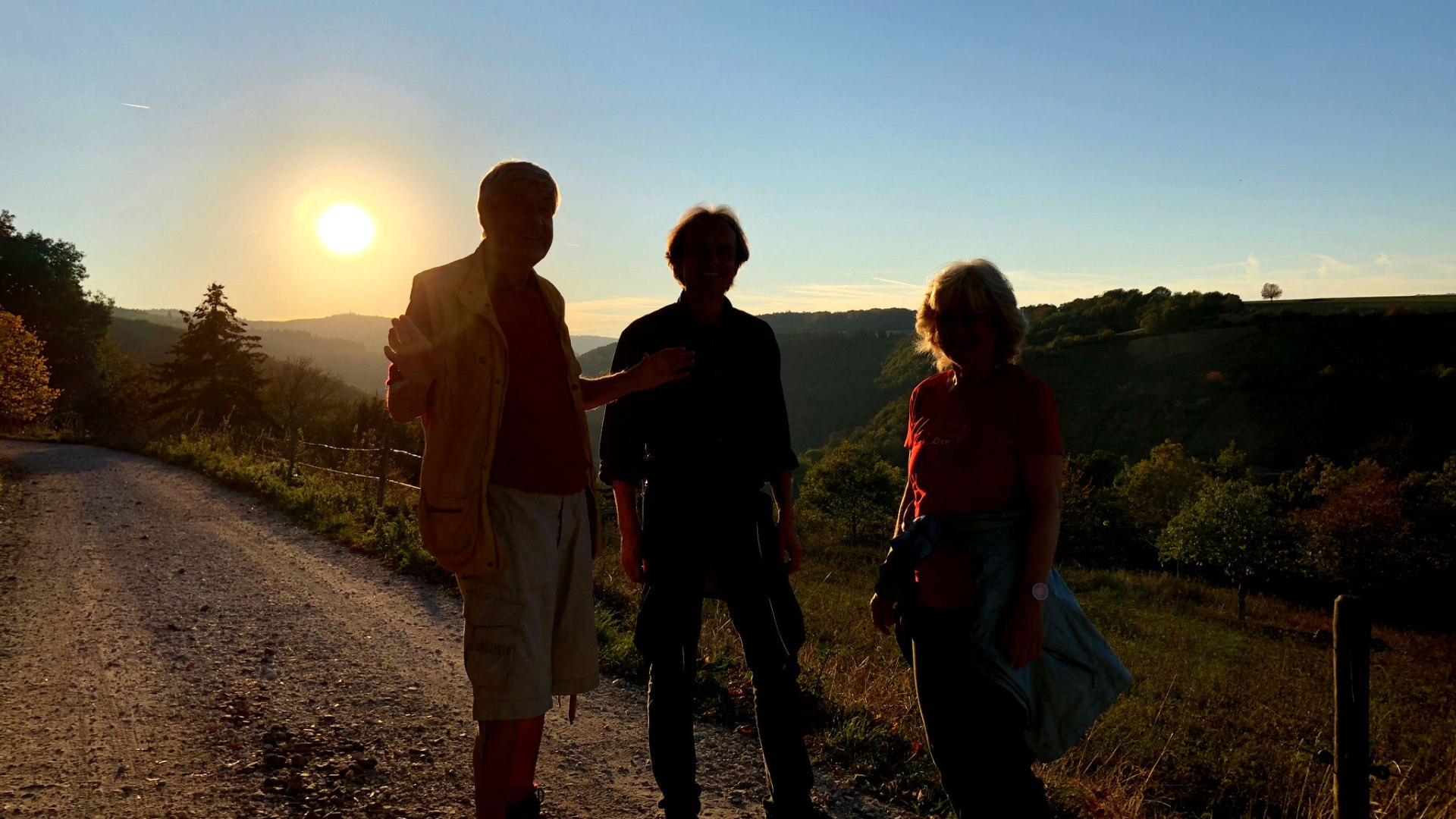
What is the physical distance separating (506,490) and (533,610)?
334mm

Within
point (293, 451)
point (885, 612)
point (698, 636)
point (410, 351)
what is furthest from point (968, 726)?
point (293, 451)

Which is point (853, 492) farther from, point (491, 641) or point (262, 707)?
point (491, 641)

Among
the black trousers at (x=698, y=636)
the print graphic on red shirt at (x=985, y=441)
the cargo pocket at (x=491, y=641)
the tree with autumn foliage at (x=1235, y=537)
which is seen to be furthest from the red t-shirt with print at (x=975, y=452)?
the tree with autumn foliage at (x=1235, y=537)

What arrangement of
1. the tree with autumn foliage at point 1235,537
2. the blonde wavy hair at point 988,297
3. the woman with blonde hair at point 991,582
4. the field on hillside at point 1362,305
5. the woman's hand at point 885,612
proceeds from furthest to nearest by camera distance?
the field on hillside at point 1362,305
the tree with autumn foliage at point 1235,537
the woman's hand at point 885,612
the blonde wavy hair at point 988,297
the woman with blonde hair at point 991,582

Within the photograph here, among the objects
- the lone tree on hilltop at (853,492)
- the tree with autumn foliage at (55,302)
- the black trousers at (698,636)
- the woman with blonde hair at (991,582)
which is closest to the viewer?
the woman with blonde hair at (991,582)

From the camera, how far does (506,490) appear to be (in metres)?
2.14

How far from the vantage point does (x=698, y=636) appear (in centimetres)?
253

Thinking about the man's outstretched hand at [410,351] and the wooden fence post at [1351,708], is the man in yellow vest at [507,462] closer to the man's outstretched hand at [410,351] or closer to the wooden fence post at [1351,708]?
the man's outstretched hand at [410,351]

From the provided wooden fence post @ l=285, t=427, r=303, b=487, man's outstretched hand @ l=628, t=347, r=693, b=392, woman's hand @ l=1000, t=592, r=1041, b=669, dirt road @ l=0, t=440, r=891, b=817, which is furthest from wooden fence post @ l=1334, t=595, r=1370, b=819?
wooden fence post @ l=285, t=427, r=303, b=487

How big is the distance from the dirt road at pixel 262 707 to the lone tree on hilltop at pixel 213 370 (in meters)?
32.1

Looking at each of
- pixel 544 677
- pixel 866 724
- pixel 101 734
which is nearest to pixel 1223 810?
pixel 866 724

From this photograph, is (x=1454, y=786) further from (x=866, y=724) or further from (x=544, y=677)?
(x=544, y=677)

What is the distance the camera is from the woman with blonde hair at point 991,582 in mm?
2018

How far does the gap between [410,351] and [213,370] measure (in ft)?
135
